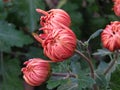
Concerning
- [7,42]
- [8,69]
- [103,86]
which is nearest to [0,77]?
[8,69]

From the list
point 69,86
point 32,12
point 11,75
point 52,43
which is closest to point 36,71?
point 52,43

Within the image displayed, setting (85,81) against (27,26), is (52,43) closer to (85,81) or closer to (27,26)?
(85,81)

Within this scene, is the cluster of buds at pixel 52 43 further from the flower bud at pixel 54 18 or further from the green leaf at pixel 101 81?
the green leaf at pixel 101 81

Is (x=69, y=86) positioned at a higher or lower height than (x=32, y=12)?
lower

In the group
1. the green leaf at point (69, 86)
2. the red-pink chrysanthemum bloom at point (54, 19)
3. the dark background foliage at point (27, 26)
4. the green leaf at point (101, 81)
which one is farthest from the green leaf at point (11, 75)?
the red-pink chrysanthemum bloom at point (54, 19)

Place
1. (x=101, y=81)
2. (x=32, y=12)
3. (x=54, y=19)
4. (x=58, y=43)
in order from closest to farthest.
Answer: (x=58, y=43)
(x=54, y=19)
(x=101, y=81)
(x=32, y=12)

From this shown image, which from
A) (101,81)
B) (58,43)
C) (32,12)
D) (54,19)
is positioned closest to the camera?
(58,43)
